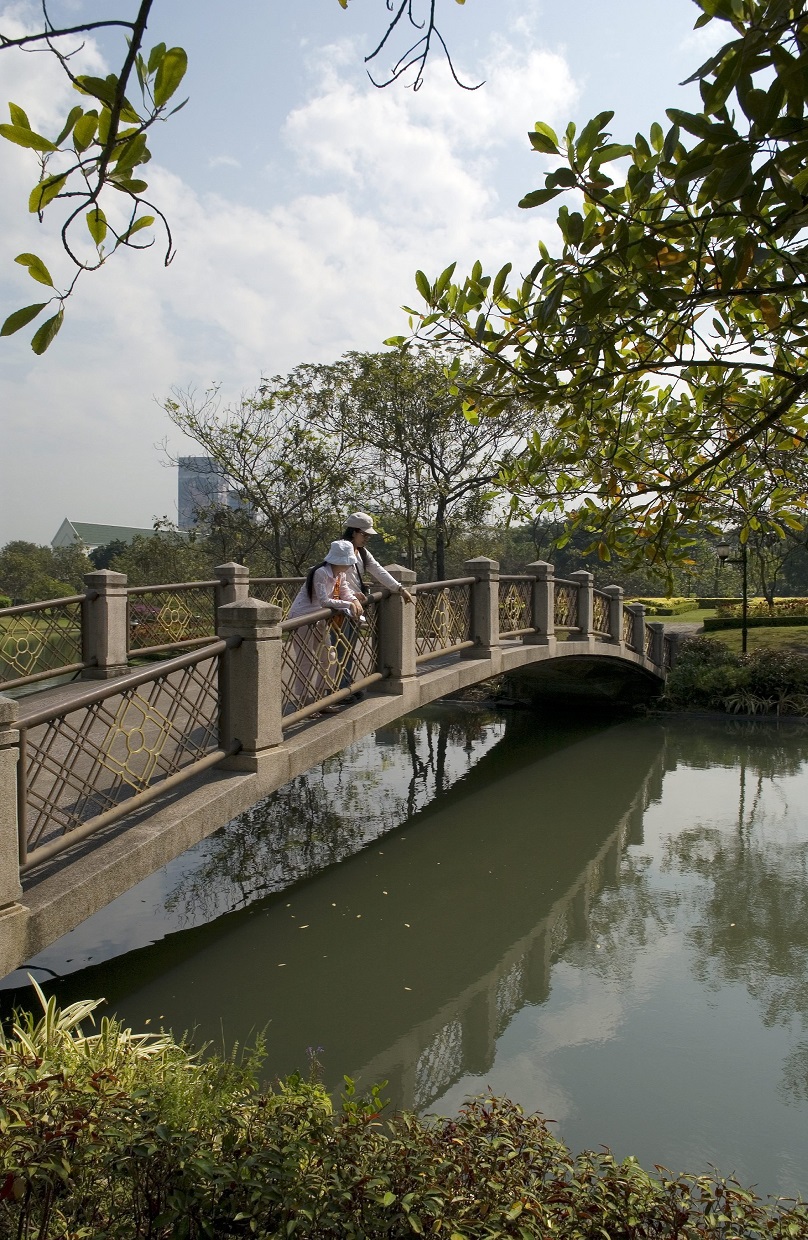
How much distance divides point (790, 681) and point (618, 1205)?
51.6ft

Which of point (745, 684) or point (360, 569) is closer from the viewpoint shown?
point (360, 569)

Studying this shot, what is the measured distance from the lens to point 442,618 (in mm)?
10148

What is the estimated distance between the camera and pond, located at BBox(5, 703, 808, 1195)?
4.88 metres

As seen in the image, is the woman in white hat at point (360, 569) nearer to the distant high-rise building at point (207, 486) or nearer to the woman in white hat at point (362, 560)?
the woman in white hat at point (362, 560)

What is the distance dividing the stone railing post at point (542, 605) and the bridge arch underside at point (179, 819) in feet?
6.73

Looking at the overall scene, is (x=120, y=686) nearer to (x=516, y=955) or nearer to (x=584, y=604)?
(x=516, y=955)

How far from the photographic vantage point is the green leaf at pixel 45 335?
201 centimetres

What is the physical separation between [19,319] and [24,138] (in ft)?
1.19

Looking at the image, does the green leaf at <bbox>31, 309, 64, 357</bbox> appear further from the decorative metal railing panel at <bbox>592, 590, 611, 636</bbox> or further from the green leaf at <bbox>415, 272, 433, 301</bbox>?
the decorative metal railing panel at <bbox>592, 590, 611, 636</bbox>

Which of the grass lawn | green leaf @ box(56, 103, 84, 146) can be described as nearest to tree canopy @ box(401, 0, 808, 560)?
green leaf @ box(56, 103, 84, 146)

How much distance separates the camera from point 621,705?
60.6 ft

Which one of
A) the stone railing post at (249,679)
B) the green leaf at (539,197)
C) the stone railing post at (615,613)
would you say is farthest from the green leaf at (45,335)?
the stone railing post at (615,613)

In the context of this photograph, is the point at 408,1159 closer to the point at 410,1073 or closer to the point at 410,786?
the point at 410,1073

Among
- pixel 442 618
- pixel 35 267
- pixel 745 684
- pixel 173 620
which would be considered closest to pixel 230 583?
pixel 173 620
